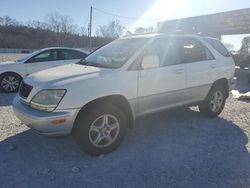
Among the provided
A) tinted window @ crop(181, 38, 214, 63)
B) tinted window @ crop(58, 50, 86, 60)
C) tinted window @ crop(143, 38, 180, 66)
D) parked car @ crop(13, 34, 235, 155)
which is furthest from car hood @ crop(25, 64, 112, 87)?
tinted window @ crop(58, 50, 86, 60)

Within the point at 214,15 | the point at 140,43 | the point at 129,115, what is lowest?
the point at 129,115

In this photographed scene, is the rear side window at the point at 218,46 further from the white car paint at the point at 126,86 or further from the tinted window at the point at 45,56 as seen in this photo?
the tinted window at the point at 45,56

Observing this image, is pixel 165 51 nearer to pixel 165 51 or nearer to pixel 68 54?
pixel 165 51

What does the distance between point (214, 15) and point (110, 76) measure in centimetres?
2161

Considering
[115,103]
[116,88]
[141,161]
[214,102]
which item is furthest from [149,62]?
[214,102]

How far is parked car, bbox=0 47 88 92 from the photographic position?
27.2 feet

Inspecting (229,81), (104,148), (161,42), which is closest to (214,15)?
(229,81)

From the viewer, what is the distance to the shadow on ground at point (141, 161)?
3287 mm

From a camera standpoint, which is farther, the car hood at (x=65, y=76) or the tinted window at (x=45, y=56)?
the tinted window at (x=45, y=56)

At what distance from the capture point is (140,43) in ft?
14.9

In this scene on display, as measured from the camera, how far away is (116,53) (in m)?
4.67

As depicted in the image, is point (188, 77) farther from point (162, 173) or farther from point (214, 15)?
point (214, 15)

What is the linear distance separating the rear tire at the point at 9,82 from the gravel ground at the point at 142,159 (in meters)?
3.28

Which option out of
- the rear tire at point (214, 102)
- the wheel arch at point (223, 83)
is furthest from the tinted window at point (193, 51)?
the rear tire at point (214, 102)
